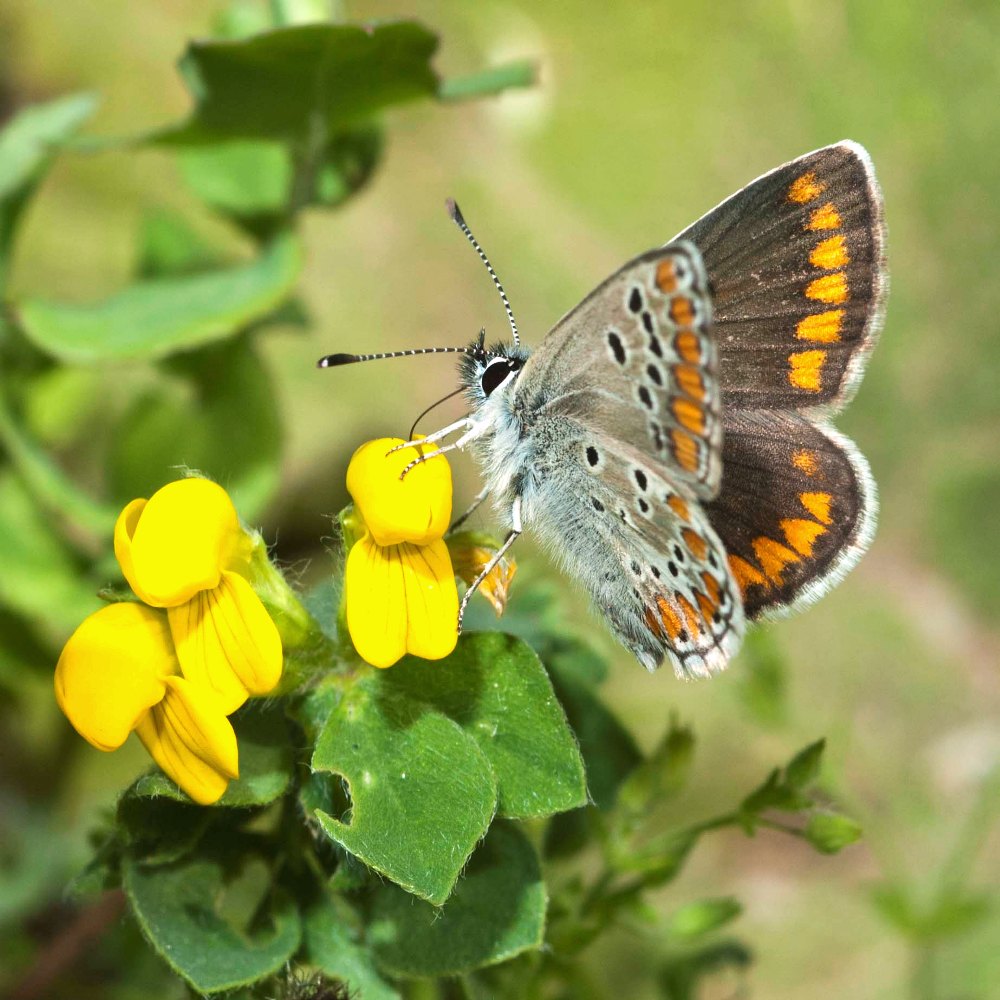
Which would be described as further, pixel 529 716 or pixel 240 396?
pixel 240 396

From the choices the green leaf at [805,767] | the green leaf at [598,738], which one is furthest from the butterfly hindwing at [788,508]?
the green leaf at [598,738]

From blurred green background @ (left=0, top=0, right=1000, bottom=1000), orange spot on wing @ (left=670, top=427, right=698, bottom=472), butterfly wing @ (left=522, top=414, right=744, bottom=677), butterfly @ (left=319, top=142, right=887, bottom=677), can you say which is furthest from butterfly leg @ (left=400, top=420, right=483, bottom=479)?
blurred green background @ (left=0, top=0, right=1000, bottom=1000)

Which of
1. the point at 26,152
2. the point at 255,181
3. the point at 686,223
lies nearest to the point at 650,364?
the point at 255,181

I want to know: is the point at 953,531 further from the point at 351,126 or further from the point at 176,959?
the point at 176,959

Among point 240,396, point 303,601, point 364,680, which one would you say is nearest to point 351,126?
point 240,396

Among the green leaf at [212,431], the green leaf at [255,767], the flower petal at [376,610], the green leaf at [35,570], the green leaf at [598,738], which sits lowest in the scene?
the green leaf at [35,570]

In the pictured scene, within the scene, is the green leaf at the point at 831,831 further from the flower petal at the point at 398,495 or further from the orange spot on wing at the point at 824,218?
the orange spot on wing at the point at 824,218
